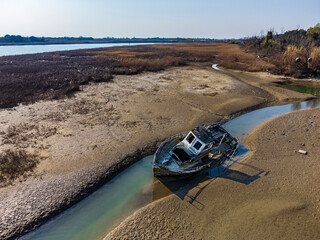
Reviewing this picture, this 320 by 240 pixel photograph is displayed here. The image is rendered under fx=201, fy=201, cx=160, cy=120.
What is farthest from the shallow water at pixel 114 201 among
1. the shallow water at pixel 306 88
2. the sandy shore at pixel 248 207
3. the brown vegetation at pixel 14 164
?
the shallow water at pixel 306 88

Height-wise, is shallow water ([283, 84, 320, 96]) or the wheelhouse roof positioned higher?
shallow water ([283, 84, 320, 96])

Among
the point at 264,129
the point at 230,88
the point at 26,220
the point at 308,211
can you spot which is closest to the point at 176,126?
the point at 264,129

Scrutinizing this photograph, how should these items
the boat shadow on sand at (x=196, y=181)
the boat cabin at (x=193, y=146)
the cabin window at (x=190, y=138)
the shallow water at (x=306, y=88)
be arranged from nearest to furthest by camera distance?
the boat shadow on sand at (x=196, y=181), the boat cabin at (x=193, y=146), the cabin window at (x=190, y=138), the shallow water at (x=306, y=88)

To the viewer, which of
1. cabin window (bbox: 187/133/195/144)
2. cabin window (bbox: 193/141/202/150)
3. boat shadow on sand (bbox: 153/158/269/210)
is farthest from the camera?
cabin window (bbox: 187/133/195/144)

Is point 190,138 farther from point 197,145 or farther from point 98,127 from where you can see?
point 98,127

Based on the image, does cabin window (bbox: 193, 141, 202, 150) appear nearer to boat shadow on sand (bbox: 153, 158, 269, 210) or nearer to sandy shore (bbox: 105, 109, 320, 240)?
boat shadow on sand (bbox: 153, 158, 269, 210)

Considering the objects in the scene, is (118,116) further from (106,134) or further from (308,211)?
(308,211)

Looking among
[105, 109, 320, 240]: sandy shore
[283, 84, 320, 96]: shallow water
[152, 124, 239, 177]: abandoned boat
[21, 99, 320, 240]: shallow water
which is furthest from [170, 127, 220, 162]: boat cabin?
[283, 84, 320, 96]: shallow water

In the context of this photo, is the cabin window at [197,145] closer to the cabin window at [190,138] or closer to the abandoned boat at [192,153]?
the abandoned boat at [192,153]
